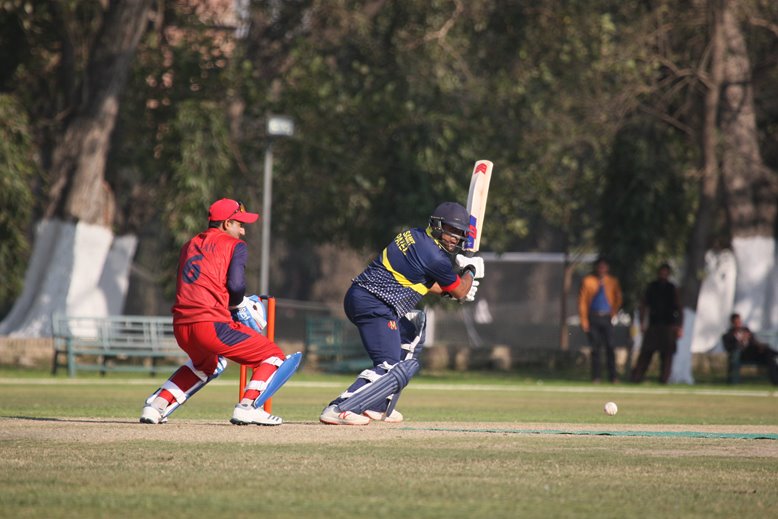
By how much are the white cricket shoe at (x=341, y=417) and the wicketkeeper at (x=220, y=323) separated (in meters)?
0.46

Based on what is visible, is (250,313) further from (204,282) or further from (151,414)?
(151,414)

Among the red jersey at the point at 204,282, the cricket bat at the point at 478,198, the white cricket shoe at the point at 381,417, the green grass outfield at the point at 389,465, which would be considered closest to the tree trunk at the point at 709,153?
the green grass outfield at the point at 389,465

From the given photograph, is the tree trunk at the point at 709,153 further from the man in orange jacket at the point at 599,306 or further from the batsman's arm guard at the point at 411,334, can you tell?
the batsman's arm guard at the point at 411,334

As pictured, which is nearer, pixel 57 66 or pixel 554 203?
pixel 57 66

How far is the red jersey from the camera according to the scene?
10.5 meters

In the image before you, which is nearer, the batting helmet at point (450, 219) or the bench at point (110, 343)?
the batting helmet at point (450, 219)

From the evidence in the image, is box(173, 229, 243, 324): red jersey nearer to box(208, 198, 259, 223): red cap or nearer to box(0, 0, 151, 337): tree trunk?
box(208, 198, 259, 223): red cap

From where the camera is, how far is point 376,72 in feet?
94.8

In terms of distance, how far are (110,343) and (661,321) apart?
366 inches

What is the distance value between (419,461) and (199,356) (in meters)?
2.74

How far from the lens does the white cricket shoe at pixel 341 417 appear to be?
11211 mm

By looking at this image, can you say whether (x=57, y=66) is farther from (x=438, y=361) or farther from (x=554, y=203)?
(x=554, y=203)

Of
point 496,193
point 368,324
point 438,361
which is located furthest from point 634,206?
point 368,324

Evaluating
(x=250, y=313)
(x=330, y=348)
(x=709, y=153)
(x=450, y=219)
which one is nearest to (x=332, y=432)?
(x=250, y=313)
